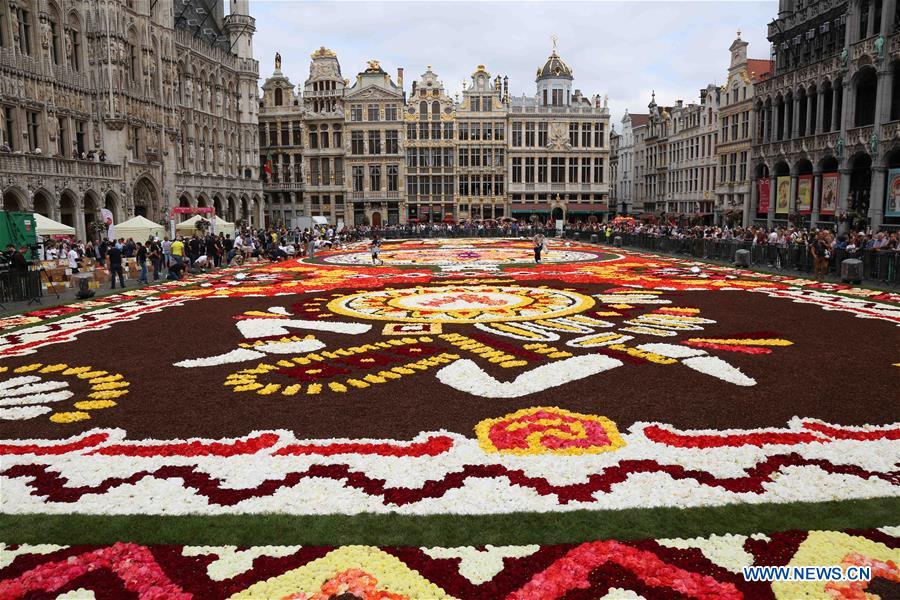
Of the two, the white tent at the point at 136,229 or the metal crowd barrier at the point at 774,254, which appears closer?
the metal crowd barrier at the point at 774,254

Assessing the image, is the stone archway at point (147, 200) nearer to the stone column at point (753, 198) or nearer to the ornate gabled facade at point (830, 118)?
the stone column at point (753, 198)

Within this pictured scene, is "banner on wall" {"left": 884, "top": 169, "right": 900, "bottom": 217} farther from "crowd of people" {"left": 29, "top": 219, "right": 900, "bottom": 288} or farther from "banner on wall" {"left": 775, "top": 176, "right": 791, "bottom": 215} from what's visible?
"banner on wall" {"left": 775, "top": 176, "right": 791, "bottom": 215}

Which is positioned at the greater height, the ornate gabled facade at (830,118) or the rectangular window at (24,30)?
the rectangular window at (24,30)

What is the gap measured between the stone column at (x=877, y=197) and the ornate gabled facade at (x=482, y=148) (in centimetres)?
3818

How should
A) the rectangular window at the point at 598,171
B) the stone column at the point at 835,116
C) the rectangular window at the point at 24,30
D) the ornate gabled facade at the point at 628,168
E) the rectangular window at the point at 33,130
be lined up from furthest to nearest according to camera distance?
the ornate gabled facade at the point at 628,168
the rectangular window at the point at 598,171
the stone column at the point at 835,116
the rectangular window at the point at 33,130
the rectangular window at the point at 24,30

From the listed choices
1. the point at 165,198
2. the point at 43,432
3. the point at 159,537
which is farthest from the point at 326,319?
the point at 165,198

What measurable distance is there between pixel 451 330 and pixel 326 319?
3033 mm

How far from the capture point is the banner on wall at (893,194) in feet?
93.8

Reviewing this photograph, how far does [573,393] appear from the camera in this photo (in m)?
7.87

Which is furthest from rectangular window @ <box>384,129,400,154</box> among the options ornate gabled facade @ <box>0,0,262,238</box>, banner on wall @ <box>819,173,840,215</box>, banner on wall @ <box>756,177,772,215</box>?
banner on wall @ <box>819,173,840,215</box>

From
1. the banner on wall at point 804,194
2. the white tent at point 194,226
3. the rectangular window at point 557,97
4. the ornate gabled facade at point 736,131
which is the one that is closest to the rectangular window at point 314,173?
the rectangular window at point 557,97

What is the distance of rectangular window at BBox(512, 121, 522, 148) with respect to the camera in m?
66.2

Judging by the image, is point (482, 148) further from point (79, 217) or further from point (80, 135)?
point (79, 217)

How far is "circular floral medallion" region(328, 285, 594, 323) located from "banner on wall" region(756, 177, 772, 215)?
2982 centimetres
